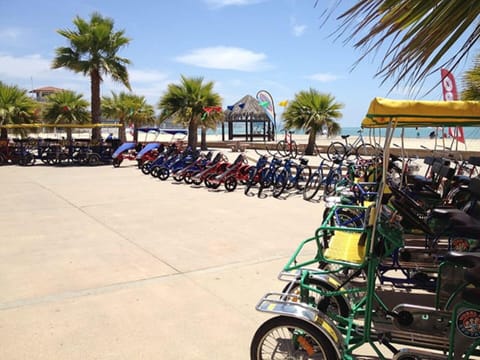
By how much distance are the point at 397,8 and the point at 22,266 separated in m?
4.82

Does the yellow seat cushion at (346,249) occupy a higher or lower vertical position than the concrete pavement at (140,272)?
higher

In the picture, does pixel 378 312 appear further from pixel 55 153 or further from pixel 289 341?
pixel 55 153

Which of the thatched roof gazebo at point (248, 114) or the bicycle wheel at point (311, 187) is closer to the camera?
the bicycle wheel at point (311, 187)

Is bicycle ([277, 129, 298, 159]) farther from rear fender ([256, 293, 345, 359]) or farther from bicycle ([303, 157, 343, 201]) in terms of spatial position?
rear fender ([256, 293, 345, 359])

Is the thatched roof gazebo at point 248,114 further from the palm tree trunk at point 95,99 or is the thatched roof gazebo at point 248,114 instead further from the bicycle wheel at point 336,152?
the bicycle wheel at point 336,152

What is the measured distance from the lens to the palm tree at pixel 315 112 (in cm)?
2027

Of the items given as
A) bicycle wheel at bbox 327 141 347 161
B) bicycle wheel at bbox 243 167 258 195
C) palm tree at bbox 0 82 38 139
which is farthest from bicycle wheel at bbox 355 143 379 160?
palm tree at bbox 0 82 38 139

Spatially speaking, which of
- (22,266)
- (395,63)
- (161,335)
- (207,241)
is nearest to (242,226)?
(207,241)

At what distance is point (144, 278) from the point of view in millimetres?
4527

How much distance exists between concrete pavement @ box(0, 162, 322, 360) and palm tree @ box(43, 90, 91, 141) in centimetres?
1442

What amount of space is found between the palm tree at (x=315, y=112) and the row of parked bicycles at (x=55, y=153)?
8.68 metres

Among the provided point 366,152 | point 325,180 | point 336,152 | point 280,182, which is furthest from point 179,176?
point 366,152

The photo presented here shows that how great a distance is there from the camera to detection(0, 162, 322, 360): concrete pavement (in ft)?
10.5

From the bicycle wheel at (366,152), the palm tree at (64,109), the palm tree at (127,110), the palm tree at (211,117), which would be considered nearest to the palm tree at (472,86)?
the bicycle wheel at (366,152)
